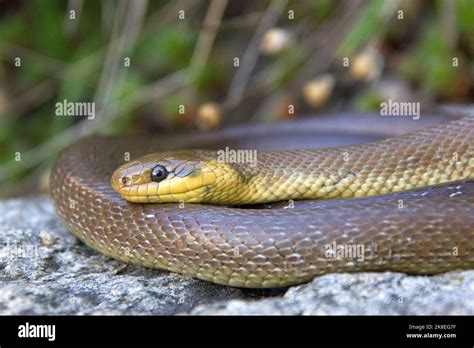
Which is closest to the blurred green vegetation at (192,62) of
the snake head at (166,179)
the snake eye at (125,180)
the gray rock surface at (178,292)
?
the snake head at (166,179)

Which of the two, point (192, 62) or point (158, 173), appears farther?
point (192, 62)

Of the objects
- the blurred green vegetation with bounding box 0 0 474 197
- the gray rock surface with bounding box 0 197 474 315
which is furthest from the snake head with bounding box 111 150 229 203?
the blurred green vegetation with bounding box 0 0 474 197

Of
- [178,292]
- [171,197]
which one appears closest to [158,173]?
[171,197]

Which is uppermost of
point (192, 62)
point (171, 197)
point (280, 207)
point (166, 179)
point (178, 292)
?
point (192, 62)

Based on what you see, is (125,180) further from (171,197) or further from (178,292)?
(178,292)

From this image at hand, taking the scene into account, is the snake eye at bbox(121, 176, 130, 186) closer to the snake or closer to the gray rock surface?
the snake

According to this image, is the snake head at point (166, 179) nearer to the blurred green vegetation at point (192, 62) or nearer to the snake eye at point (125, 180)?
the snake eye at point (125, 180)
